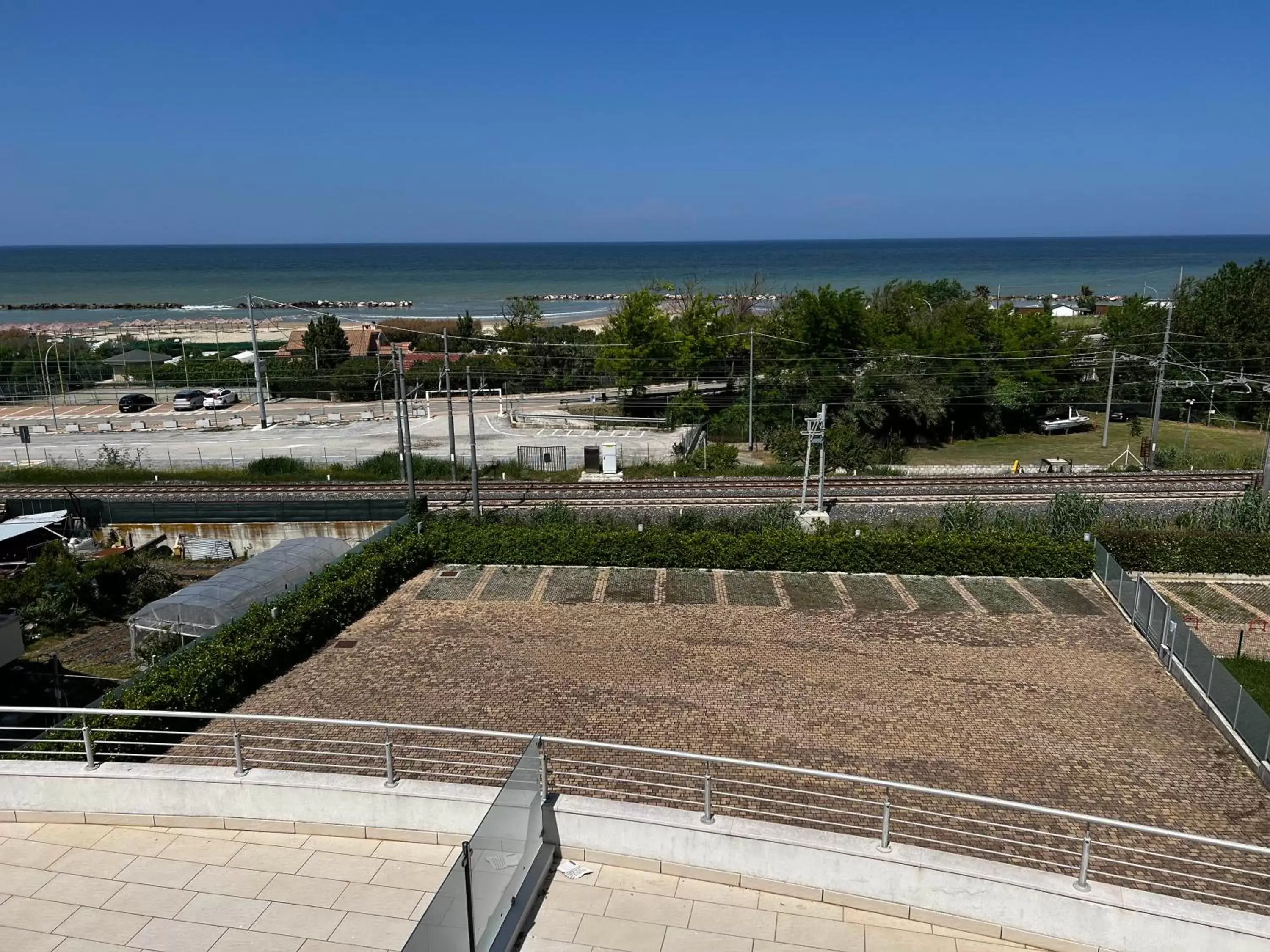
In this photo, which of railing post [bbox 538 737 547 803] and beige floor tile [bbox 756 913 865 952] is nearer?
beige floor tile [bbox 756 913 865 952]

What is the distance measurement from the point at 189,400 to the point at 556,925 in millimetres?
58727

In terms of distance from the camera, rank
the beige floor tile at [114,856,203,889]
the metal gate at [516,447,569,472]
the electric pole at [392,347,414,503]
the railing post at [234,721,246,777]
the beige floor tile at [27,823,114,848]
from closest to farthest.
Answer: the beige floor tile at [114,856,203,889], the beige floor tile at [27,823,114,848], the railing post at [234,721,246,777], the electric pole at [392,347,414,503], the metal gate at [516,447,569,472]

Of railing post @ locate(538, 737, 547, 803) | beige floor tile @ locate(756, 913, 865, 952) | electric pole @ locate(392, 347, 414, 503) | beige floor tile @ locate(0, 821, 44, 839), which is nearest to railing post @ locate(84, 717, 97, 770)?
beige floor tile @ locate(0, 821, 44, 839)

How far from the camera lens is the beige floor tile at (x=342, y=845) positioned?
7.76 meters

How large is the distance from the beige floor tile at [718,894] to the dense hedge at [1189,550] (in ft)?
71.2

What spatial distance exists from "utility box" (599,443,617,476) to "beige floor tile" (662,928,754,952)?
30896 millimetres

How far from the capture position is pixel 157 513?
1211 inches

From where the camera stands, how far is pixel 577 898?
7.18 m

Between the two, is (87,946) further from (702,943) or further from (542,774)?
(702,943)

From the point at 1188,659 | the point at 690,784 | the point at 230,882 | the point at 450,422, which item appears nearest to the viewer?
the point at 230,882

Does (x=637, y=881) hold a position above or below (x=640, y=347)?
below

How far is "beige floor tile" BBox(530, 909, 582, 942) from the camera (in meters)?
6.79

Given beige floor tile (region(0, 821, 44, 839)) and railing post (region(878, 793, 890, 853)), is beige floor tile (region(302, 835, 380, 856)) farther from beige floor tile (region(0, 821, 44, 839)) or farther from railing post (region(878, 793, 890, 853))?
railing post (region(878, 793, 890, 853))

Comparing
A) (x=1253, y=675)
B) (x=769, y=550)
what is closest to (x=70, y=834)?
(x=769, y=550)
